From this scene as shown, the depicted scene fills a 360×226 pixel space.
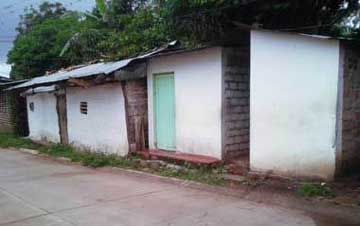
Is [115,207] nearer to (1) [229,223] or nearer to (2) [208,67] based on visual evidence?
(1) [229,223]

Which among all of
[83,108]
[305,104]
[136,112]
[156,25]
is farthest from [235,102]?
[156,25]

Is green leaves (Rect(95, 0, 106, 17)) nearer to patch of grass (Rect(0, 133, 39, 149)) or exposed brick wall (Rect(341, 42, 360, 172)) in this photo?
patch of grass (Rect(0, 133, 39, 149))

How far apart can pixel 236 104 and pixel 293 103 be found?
2.23m

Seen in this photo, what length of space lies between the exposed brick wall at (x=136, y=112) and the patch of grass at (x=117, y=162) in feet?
1.90

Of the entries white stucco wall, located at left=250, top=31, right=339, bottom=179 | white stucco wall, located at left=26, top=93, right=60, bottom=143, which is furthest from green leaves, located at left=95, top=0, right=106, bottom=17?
white stucco wall, located at left=250, top=31, right=339, bottom=179

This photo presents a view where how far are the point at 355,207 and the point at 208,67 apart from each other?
15.4 feet

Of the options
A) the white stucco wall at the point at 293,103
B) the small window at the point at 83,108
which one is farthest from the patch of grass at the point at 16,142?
the white stucco wall at the point at 293,103

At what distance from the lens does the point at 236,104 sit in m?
9.70

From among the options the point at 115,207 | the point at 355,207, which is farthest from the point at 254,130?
the point at 115,207

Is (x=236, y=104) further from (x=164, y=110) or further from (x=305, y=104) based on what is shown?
(x=305, y=104)

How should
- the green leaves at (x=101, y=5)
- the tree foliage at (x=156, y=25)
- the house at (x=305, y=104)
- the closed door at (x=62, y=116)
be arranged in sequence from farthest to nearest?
the green leaves at (x=101, y=5) → the closed door at (x=62, y=116) → the tree foliage at (x=156, y=25) → the house at (x=305, y=104)

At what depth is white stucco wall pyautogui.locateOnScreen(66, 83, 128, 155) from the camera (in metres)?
11.9

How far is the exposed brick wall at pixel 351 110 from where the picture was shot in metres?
7.22

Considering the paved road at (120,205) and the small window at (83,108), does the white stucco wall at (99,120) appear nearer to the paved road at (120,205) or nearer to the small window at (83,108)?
the small window at (83,108)
